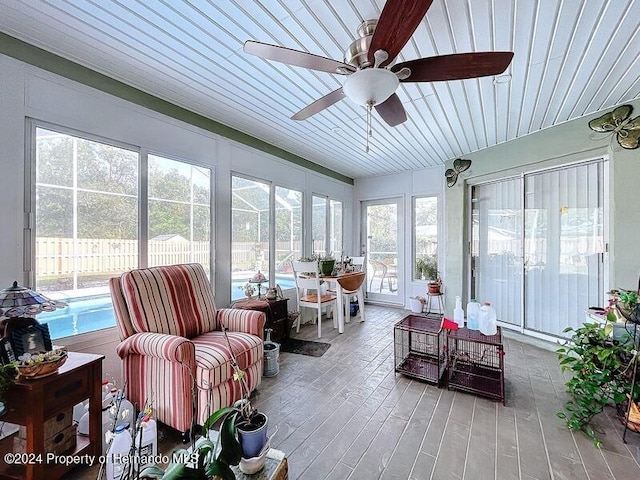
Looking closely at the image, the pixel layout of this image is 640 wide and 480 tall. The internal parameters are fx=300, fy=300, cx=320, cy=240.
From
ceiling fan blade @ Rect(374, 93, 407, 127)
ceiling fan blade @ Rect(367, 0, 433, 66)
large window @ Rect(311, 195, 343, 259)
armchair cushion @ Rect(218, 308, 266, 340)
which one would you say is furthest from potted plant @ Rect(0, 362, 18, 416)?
large window @ Rect(311, 195, 343, 259)

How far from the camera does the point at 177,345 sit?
185 centimetres

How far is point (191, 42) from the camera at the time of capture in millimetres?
1991

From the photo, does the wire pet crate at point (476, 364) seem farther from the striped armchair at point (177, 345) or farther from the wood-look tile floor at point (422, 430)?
the striped armchair at point (177, 345)

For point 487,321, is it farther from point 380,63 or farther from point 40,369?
point 40,369


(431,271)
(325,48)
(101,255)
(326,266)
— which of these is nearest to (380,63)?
(325,48)

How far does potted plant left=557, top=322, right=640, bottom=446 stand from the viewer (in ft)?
6.42

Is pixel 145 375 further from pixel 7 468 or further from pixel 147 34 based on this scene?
pixel 147 34

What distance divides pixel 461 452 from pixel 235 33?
2919 millimetres

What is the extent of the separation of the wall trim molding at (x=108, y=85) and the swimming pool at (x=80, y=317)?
5.47ft

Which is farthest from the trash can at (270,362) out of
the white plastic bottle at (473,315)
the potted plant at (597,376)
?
the potted plant at (597,376)

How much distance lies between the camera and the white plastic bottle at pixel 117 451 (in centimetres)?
144

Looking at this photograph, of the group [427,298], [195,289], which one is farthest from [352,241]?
[195,289]

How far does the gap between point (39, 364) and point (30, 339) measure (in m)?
0.23

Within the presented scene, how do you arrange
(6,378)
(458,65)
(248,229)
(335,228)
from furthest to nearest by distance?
(335,228) < (248,229) < (458,65) < (6,378)
